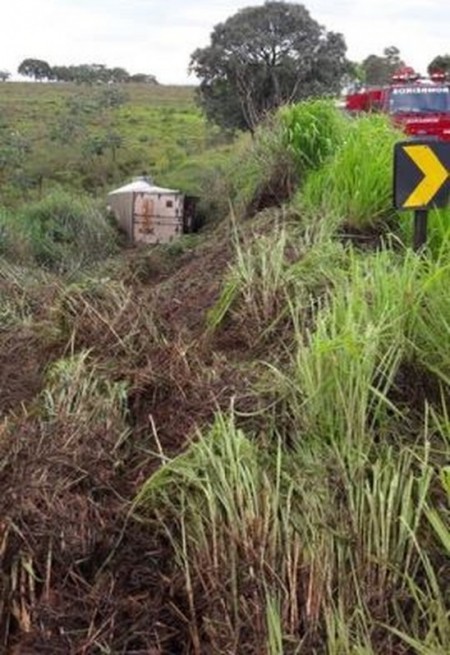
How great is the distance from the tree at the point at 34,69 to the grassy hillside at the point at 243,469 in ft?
209

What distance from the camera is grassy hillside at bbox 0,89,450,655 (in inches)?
84.4

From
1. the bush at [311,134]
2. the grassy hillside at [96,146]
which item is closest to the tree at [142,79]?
the grassy hillside at [96,146]

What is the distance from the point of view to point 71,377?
3252mm

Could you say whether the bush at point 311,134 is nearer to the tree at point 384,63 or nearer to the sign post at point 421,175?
the sign post at point 421,175

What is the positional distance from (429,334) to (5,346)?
2.47 m

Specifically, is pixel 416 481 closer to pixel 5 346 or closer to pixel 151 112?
pixel 5 346

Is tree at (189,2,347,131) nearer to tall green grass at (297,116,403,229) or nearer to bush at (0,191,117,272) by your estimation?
bush at (0,191,117,272)

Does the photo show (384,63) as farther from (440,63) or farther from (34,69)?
(34,69)

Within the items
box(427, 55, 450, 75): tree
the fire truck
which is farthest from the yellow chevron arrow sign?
box(427, 55, 450, 75): tree

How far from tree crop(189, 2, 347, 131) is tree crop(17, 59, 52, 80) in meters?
45.8

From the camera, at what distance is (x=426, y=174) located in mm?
3656

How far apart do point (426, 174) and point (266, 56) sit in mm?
17862

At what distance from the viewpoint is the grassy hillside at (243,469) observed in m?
2.14

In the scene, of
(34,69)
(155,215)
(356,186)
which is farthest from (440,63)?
(34,69)
